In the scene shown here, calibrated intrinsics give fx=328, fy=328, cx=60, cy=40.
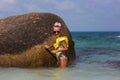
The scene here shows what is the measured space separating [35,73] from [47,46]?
1.30 metres

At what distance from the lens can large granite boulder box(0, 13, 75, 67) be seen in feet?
36.4

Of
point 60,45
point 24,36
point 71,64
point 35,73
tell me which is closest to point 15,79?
point 35,73

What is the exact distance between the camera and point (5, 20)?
41.7ft

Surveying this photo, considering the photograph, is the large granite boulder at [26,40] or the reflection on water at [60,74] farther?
the large granite boulder at [26,40]

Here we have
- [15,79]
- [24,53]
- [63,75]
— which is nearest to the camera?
[15,79]

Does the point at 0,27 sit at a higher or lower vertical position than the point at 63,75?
higher

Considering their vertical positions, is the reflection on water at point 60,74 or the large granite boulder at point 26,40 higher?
the large granite boulder at point 26,40

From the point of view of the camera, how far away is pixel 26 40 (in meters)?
11.5

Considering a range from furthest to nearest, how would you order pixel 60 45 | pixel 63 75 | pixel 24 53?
pixel 24 53 < pixel 60 45 < pixel 63 75

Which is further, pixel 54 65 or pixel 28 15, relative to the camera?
pixel 28 15

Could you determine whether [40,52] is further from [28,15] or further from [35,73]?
[28,15]

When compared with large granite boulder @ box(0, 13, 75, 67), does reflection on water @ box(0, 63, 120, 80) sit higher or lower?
lower

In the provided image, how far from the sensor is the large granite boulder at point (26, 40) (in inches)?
437

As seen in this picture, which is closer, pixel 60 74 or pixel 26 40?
pixel 60 74
